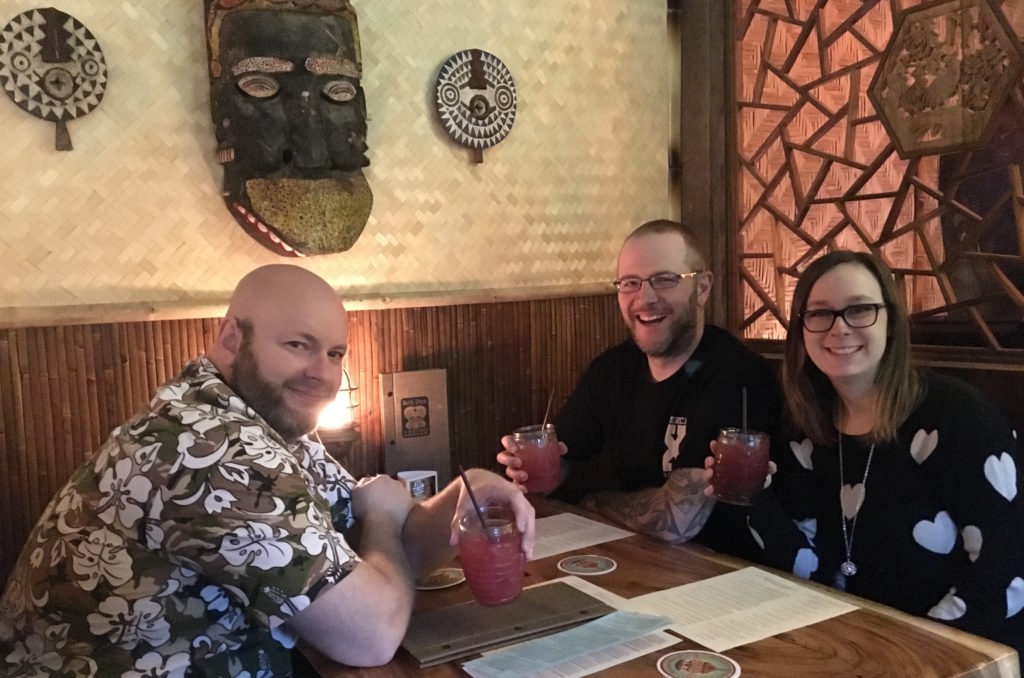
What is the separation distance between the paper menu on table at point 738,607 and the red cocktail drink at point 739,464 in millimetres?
236

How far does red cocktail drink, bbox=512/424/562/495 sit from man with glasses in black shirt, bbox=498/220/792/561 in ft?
0.08

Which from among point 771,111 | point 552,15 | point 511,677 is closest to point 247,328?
point 511,677

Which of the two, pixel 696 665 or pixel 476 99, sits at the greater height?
pixel 476 99

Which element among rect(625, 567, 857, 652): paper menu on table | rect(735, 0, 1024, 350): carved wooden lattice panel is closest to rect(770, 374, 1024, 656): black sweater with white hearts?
rect(625, 567, 857, 652): paper menu on table

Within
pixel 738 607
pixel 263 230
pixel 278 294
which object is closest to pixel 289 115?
pixel 263 230

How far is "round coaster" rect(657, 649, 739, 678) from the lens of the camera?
52.9 inches

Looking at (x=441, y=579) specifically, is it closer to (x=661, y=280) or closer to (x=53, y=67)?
(x=661, y=280)

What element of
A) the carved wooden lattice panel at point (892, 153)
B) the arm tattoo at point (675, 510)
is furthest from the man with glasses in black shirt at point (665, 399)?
the carved wooden lattice panel at point (892, 153)

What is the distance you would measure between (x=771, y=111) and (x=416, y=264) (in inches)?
52.9

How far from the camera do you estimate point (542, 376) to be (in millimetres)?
3037

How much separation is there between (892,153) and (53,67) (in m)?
2.33

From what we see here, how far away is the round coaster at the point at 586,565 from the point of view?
1.84 meters

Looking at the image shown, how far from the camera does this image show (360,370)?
8.70 feet

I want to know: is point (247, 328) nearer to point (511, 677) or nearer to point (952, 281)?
point (511, 677)
